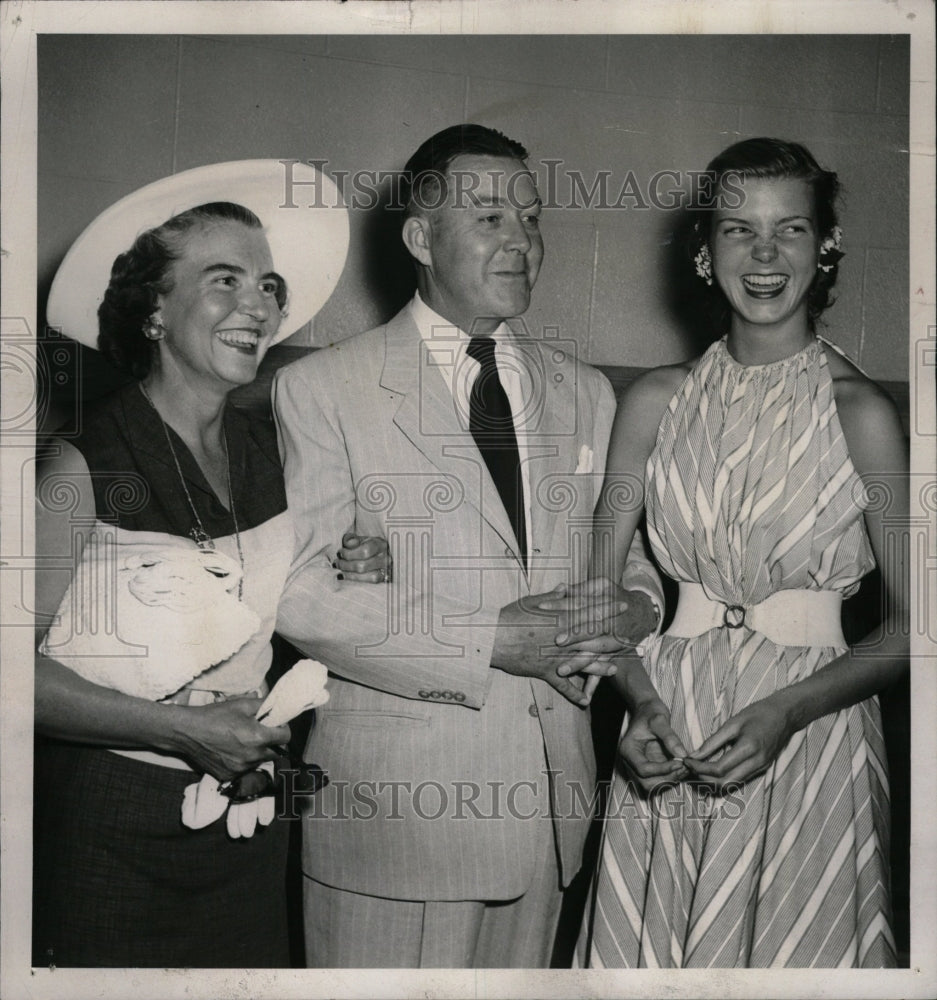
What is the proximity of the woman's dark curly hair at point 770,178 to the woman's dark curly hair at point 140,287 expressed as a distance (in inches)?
38.9

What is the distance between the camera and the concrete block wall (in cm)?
241

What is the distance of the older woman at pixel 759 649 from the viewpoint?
2227 millimetres

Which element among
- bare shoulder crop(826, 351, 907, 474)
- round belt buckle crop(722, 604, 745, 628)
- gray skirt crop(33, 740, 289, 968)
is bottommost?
gray skirt crop(33, 740, 289, 968)

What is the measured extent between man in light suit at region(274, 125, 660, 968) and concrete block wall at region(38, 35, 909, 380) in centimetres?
18

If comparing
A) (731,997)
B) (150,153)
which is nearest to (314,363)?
(150,153)

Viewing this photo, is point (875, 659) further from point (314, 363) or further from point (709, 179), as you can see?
point (314, 363)

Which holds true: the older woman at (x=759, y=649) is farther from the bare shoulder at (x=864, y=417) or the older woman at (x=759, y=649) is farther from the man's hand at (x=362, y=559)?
the man's hand at (x=362, y=559)

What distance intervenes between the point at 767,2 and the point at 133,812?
2278mm

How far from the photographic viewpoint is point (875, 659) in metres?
2.33

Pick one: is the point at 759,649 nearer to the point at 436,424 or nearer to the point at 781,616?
the point at 781,616

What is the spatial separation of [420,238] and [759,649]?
1141 millimetres

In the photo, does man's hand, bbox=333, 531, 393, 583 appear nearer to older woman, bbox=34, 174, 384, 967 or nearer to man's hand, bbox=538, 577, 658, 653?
older woman, bbox=34, 174, 384, 967

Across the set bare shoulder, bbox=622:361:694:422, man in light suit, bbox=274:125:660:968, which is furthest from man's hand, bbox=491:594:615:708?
bare shoulder, bbox=622:361:694:422

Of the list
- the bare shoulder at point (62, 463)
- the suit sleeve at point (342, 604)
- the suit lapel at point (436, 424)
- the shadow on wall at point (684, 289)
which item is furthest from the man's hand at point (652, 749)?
the bare shoulder at point (62, 463)
